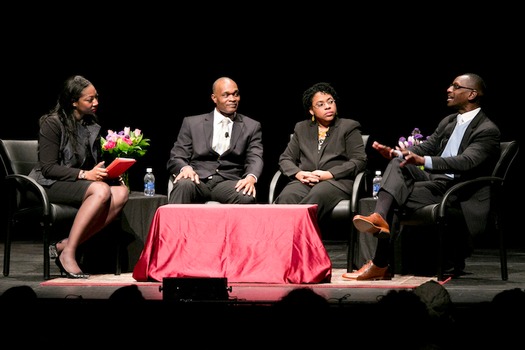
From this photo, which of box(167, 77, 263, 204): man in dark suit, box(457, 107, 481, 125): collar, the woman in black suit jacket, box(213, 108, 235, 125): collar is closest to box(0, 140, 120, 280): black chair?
box(167, 77, 263, 204): man in dark suit

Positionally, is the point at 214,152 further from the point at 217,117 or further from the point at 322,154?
the point at 322,154

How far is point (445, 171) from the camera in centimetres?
560

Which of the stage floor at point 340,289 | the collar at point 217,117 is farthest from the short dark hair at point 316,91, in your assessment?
the stage floor at point 340,289

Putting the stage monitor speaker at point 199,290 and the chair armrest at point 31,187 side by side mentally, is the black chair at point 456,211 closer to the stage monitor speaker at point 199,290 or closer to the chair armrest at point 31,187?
the stage monitor speaker at point 199,290

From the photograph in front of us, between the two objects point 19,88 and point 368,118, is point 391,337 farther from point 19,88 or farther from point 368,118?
point 19,88

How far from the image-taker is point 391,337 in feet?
8.07

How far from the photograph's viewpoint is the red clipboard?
5.80 meters

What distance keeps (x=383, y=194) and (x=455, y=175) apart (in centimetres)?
47

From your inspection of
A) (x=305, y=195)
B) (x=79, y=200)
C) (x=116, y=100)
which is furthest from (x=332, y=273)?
(x=116, y=100)

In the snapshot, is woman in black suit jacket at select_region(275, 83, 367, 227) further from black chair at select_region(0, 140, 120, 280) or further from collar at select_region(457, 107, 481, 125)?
black chair at select_region(0, 140, 120, 280)

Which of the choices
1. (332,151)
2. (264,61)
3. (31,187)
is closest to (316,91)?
(332,151)

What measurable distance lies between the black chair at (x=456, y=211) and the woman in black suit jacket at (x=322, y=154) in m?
0.48

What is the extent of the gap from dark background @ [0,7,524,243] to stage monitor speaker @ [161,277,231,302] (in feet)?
12.2

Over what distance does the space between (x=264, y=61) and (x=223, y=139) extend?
1.29 m
